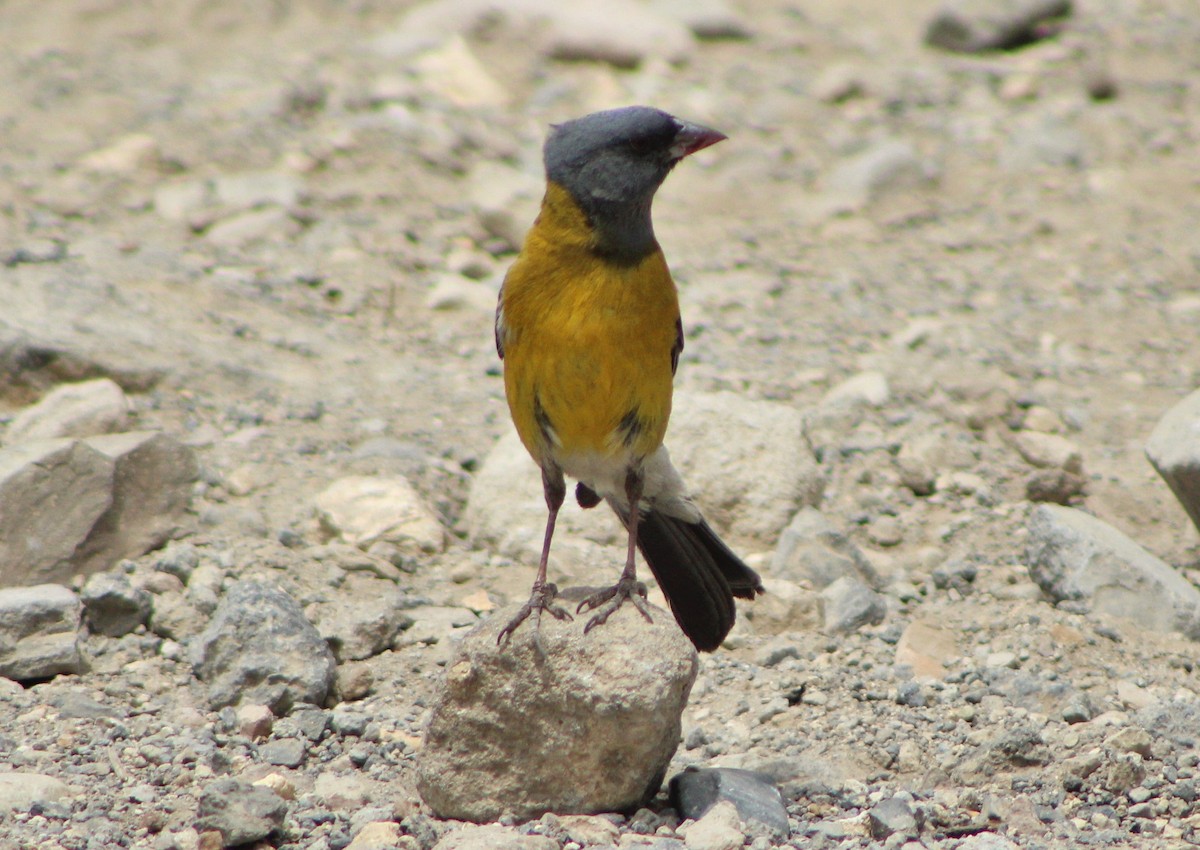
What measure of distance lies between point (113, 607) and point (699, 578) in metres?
2.34

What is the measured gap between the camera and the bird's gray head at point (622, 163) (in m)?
5.37

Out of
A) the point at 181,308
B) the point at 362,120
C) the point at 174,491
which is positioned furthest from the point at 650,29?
the point at 174,491

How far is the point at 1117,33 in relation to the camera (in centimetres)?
1362

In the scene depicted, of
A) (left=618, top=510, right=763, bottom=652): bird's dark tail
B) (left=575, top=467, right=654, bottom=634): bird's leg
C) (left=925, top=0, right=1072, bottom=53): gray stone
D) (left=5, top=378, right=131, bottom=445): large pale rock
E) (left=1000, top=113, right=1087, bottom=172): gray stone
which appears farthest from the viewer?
(left=925, top=0, right=1072, bottom=53): gray stone

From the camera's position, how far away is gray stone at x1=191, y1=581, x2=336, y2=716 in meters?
5.57

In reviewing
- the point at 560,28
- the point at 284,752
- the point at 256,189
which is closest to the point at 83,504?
the point at 284,752

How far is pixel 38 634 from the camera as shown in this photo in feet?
18.7

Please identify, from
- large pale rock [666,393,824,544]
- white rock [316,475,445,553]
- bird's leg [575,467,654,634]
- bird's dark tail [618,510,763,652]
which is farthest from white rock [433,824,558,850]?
large pale rock [666,393,824,544]

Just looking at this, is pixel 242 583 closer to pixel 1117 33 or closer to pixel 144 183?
pixel 144 183

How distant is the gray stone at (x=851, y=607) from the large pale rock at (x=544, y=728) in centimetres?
160

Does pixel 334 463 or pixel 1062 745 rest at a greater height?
pixel 1062 745

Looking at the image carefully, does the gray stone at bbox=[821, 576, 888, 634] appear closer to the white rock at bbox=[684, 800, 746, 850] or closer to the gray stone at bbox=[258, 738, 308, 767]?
the white rock at bbox=[684, 800, 746, 850]

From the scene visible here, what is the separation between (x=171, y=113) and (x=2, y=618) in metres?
6.44

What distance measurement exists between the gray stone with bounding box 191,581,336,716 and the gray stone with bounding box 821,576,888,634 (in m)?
2.13
